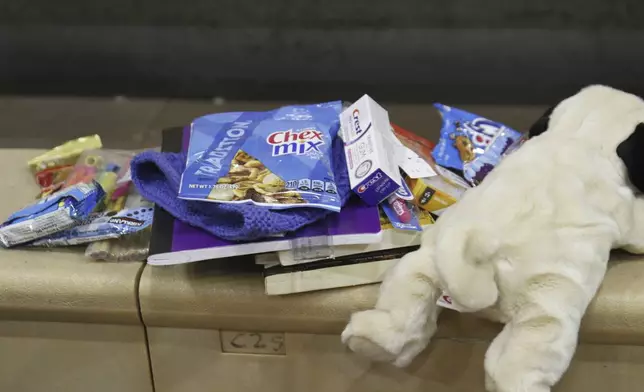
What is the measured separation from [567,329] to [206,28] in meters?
0.73

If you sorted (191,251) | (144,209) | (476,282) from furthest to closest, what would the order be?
(144,209) < (191,251) < (476,282)

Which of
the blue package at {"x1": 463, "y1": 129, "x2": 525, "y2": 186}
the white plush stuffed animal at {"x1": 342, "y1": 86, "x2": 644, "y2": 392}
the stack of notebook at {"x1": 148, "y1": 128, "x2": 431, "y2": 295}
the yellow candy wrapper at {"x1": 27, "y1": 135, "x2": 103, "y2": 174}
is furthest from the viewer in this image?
the yellow candy wrapper at {"x1": 27, "y1": 135, "x2": 103, "y2": 174}

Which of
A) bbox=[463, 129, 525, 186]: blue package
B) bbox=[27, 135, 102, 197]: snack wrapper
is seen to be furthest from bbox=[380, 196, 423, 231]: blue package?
bbox=[27, 135, 102, 197]: snack wrapper

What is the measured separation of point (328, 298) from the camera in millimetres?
660

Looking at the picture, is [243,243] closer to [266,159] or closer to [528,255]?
[266,159]

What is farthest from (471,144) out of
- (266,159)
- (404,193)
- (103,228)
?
(103,228)

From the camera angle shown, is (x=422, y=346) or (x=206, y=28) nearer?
(x=422, y=346)

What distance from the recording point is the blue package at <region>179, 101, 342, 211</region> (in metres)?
0.64

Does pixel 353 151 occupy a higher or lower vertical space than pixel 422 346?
higher

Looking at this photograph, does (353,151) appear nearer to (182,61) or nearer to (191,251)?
(191,251)

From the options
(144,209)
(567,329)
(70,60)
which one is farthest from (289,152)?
(70,60)

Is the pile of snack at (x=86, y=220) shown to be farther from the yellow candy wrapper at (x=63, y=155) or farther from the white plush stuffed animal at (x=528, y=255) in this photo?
the white plush stuffed animal at (x=528, y=255)

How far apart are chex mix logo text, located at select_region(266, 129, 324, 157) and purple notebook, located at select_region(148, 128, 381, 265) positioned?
0.08 meters

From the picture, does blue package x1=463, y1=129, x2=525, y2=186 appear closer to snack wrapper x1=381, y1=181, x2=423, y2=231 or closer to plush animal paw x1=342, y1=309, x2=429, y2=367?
snack wrapper x1=381, y1=181, x2=423, y2=231
